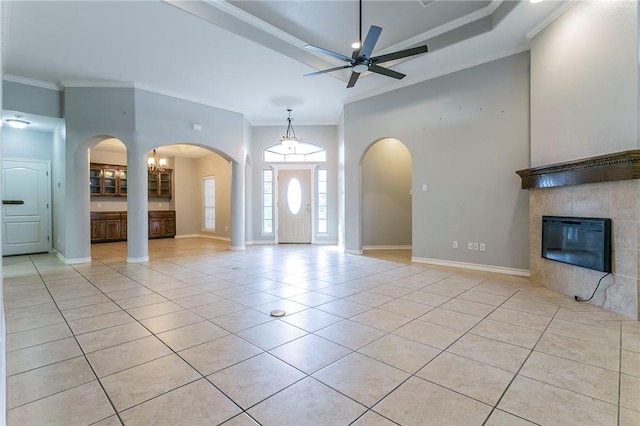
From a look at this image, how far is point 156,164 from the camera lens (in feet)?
30.7

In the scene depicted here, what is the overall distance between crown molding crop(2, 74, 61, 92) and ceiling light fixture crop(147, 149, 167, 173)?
340 cm

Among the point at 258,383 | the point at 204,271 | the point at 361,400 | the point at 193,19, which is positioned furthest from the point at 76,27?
the point at 361,400

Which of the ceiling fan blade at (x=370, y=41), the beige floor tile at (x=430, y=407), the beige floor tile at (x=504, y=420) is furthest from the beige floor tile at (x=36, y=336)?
the ceiling fan blade at (x=370, y=41)

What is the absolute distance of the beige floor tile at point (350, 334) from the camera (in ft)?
8.01

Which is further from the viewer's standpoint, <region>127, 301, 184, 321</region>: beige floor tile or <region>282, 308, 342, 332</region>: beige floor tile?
<region>127, 301, 184, 321</region>: beige floor tile

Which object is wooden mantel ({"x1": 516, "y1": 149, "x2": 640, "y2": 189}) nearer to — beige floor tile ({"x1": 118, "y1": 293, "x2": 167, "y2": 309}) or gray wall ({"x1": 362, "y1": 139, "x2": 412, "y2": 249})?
gray wall ({"x1": 362, "y1": 139, "x2": 412, "y2": 249})

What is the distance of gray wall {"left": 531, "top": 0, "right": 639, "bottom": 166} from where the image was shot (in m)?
3.00

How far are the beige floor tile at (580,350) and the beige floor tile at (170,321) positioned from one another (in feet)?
9.69

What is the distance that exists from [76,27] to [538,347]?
20.4ft

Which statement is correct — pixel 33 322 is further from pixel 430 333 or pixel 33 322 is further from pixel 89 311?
pixel 430 333

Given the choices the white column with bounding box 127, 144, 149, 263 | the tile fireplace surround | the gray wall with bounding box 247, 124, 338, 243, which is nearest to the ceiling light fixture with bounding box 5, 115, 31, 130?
the white column with bounding box 127, 144, 149, 263

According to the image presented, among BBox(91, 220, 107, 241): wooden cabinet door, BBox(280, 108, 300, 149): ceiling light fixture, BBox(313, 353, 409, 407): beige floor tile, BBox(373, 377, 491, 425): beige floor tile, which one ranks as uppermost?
BBox(280, 108, 300, 149): ceiling light fixture

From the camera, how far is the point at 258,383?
6.22 feet

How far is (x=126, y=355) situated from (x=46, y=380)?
0.44 meters
